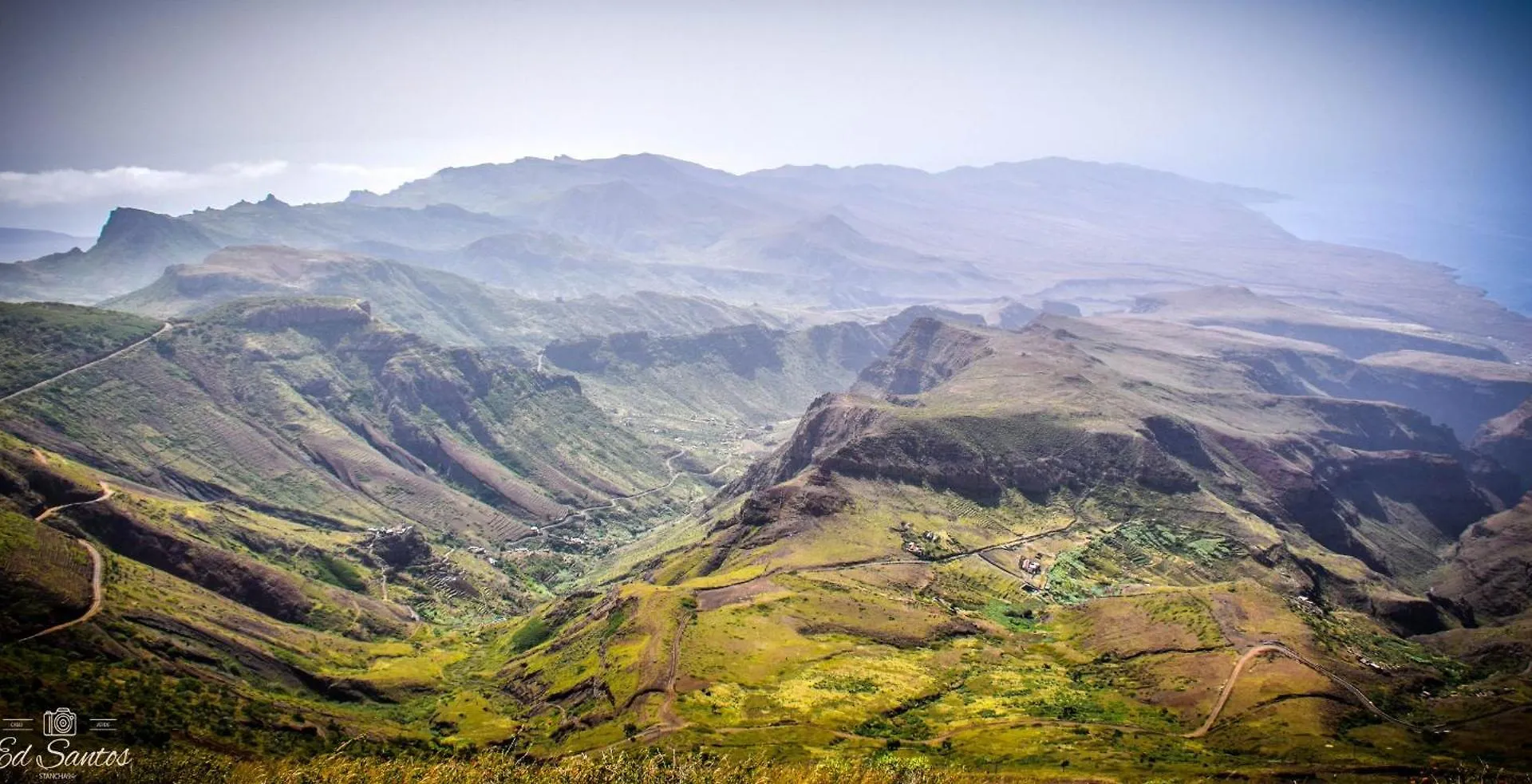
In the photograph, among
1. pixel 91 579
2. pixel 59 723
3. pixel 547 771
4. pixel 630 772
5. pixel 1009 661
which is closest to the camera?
pixel 59 723

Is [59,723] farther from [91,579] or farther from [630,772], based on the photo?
[91,579]

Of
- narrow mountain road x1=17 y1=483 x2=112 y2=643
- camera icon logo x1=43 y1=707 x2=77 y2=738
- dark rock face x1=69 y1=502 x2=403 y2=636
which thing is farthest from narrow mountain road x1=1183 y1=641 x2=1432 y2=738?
dark rock face x1=69 y1=502 x2=403 y2=636

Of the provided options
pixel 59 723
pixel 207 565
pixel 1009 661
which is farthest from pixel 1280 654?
pixel 207 565

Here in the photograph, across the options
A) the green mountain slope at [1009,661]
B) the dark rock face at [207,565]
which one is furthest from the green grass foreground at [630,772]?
the dark rock face at [207,565]

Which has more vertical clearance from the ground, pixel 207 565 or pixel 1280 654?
pixel 1280 654

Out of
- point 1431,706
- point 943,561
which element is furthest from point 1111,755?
point 943,561

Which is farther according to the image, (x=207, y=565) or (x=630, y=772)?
(x=207, y=565)
